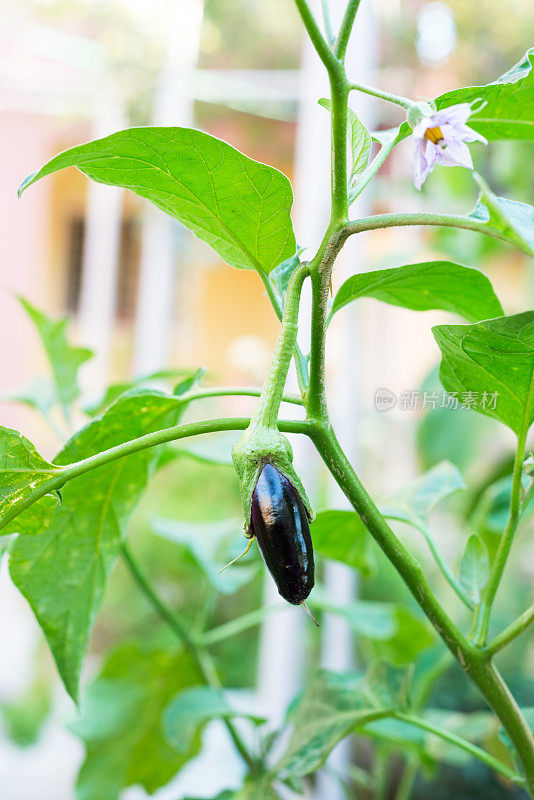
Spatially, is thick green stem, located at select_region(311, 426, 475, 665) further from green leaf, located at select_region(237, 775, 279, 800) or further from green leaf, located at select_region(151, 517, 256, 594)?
green leaf, located at select_region(151, 517, 256, 594)

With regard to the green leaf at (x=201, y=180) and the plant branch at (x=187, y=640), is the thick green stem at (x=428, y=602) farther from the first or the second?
the plant branch at (x=187, y=640)

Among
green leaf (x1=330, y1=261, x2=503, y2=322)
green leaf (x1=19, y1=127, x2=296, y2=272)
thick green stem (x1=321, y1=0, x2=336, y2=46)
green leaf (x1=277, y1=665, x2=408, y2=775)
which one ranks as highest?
thick green stem (x1=321, y1=0, x2=336, y2=46)

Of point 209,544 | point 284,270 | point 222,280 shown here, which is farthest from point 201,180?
point 222,280

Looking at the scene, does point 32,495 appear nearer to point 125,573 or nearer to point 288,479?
point 288,479

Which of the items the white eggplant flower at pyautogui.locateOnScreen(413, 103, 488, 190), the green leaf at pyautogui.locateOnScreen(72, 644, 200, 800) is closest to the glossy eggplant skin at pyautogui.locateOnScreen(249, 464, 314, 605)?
the white eggplant flower at pyautogui.locateOnScreen(413, 103, 488, 190)

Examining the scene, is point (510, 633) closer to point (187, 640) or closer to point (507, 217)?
point (507, 217)

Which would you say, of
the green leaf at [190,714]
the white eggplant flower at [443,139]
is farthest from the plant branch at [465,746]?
the white eggplant flower at [443,139]
